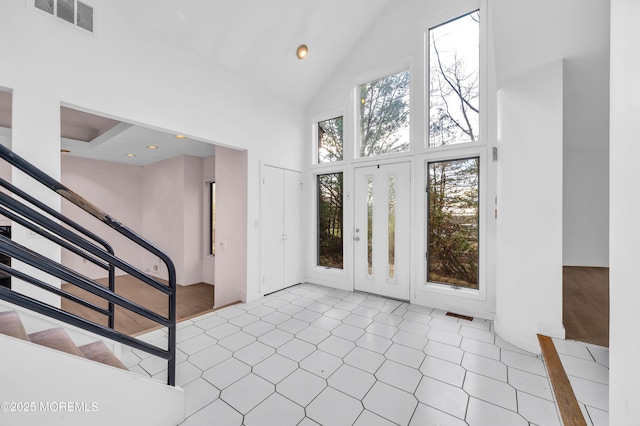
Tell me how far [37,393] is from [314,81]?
14.9 feet

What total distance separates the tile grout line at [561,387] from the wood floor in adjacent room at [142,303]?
11.6ft

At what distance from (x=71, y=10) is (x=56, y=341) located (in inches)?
99.6

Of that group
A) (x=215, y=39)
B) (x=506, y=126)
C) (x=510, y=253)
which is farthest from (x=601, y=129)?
(x=215, y=39)

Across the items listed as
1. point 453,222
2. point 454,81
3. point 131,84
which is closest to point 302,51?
point 454,81

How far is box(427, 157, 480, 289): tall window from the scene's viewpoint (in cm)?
334

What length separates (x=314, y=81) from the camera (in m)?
4.45

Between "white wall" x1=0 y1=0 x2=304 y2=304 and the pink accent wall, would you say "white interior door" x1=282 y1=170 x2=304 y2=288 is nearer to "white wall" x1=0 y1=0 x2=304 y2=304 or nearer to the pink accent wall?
"white wall" x1=0 y1=0 x2=304 y2=304

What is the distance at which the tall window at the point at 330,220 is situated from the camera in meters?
4.51

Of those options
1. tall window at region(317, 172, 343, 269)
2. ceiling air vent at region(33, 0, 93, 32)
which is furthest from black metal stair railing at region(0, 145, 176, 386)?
tall window at region(317, 172, 343, 269)

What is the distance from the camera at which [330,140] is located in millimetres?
4633

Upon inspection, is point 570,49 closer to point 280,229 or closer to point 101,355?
point 280,229
